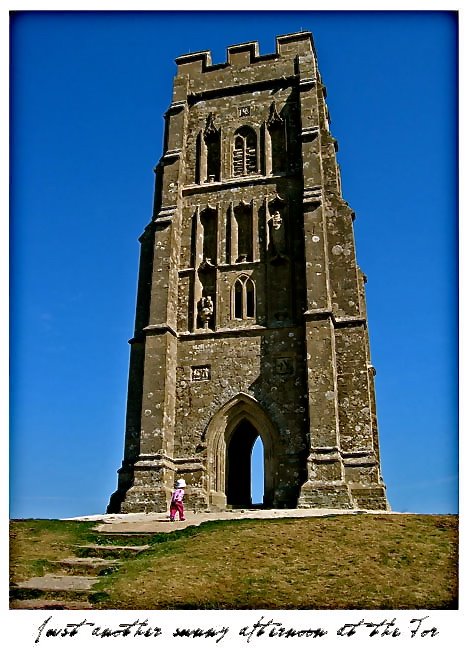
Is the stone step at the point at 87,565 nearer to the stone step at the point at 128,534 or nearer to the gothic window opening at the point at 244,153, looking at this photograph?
the stone step at the point at 128,534

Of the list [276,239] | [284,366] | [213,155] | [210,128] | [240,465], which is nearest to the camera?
[284,366]

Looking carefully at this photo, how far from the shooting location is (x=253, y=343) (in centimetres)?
2267

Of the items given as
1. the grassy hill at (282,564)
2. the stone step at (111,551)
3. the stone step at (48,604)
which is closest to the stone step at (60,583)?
the grassy hill at (282,564)

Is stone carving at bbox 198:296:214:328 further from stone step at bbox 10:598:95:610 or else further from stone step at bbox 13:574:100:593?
stone step at bbox 10:598:95:610

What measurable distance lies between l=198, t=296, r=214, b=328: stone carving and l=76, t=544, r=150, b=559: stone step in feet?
37.6

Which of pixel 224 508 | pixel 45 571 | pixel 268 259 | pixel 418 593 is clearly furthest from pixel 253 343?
pixel 418 593

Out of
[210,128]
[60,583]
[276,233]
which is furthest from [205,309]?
[60,583]

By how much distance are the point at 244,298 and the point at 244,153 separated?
276 inches

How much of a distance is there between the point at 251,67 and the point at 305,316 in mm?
13152

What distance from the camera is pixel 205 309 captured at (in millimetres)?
23656

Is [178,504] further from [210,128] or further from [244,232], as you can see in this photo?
[210,128]
